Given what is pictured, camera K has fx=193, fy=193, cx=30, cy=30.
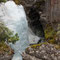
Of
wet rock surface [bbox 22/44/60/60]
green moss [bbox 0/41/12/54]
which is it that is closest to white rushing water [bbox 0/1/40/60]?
green moss [bbox 0/41/12/54]

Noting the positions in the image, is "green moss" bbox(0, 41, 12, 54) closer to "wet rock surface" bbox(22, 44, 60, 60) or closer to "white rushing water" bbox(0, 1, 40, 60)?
"wet rock surface" bbox(22, 44, 60, 60)

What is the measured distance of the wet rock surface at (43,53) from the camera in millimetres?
9086

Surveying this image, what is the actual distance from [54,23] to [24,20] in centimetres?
522

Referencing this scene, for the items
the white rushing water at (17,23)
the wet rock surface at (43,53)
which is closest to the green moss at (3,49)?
the wet rock surface at (43,53)

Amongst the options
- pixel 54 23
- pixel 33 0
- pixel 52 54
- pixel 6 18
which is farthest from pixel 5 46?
pixel 6 18

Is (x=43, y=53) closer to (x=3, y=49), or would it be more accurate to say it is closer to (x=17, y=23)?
(x=3, y=49)

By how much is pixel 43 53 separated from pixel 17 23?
7.02 metres

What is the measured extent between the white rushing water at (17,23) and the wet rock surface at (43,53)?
2190mm

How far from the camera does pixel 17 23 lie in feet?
52.1

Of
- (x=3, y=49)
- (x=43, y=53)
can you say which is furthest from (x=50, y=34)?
(x=3, y=49)

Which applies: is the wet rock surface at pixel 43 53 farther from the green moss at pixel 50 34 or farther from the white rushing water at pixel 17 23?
the white rushing water at pixel 17 23

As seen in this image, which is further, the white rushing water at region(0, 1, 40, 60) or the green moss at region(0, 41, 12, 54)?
the white rushing water at region(0, 1, 40, 60)

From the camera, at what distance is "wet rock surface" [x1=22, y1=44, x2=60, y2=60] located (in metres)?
9.09

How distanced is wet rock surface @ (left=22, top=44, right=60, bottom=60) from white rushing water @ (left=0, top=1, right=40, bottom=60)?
2.19 meters
